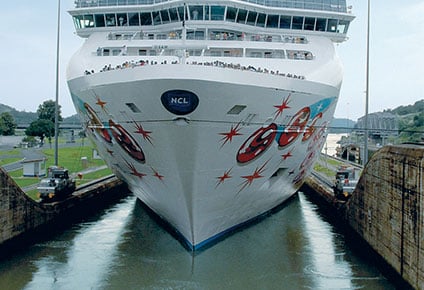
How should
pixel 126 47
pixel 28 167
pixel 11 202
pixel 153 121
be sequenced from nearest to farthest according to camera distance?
pixel 153 121 < pixel 11 202 < pixel 126 47 < pixel 28 167

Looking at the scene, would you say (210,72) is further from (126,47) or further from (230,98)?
(126,47)

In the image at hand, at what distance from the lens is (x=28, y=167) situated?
2042cm

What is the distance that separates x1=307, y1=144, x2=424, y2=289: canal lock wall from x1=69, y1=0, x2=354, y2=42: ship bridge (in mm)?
5684

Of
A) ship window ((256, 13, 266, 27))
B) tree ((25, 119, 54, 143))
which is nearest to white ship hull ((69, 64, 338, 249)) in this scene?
ship window ((256, 13, 266, 27))

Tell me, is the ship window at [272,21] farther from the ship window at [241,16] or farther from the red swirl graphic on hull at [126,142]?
the red swirl graphic on hull at [126,142]

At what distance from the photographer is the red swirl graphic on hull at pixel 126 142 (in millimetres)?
11453

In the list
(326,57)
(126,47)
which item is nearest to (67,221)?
(126,47)

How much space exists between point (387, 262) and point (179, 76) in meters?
7.26

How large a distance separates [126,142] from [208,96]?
312 cm

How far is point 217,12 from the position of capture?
47.4 ft

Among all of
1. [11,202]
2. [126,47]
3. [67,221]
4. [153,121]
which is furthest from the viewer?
[67,221]

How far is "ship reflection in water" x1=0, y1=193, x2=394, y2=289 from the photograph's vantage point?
37.3ft

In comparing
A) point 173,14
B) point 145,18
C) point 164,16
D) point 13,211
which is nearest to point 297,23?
point 173,14

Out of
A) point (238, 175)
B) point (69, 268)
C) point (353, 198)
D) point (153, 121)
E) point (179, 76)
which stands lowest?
point (69, 268)
